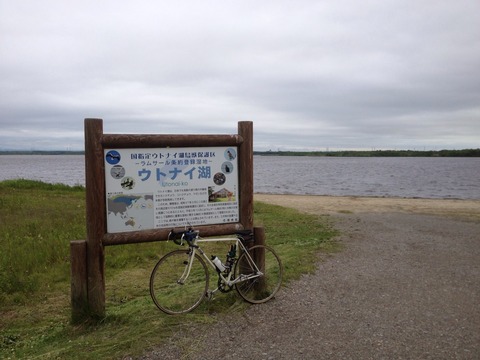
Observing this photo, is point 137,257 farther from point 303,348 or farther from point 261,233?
point 303,348

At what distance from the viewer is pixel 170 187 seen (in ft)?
17.5

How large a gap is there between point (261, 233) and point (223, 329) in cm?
161

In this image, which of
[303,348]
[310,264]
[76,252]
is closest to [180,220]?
[76,252]

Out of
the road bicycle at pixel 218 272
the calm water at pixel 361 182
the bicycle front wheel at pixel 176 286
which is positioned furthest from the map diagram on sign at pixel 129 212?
the calm water at pixel 361 182

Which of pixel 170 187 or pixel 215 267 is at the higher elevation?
pixel 170 187

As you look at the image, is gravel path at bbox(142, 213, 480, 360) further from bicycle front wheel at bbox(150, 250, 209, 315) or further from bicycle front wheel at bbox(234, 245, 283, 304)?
bicycle front wheel at bbox(150, 250, 209, 315)

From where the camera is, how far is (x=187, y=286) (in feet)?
20.8

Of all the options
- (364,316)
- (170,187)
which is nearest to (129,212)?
(170,187)

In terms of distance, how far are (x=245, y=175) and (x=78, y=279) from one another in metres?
2.49

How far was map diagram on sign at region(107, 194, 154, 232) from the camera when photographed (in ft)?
16.6

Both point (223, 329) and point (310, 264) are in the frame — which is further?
point (310, 264)

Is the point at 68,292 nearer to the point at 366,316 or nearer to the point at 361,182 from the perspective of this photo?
the point at 366,316

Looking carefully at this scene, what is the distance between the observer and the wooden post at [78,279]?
4.88 m

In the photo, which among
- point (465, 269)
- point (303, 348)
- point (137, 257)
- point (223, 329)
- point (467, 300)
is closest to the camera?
point (303, 348)
